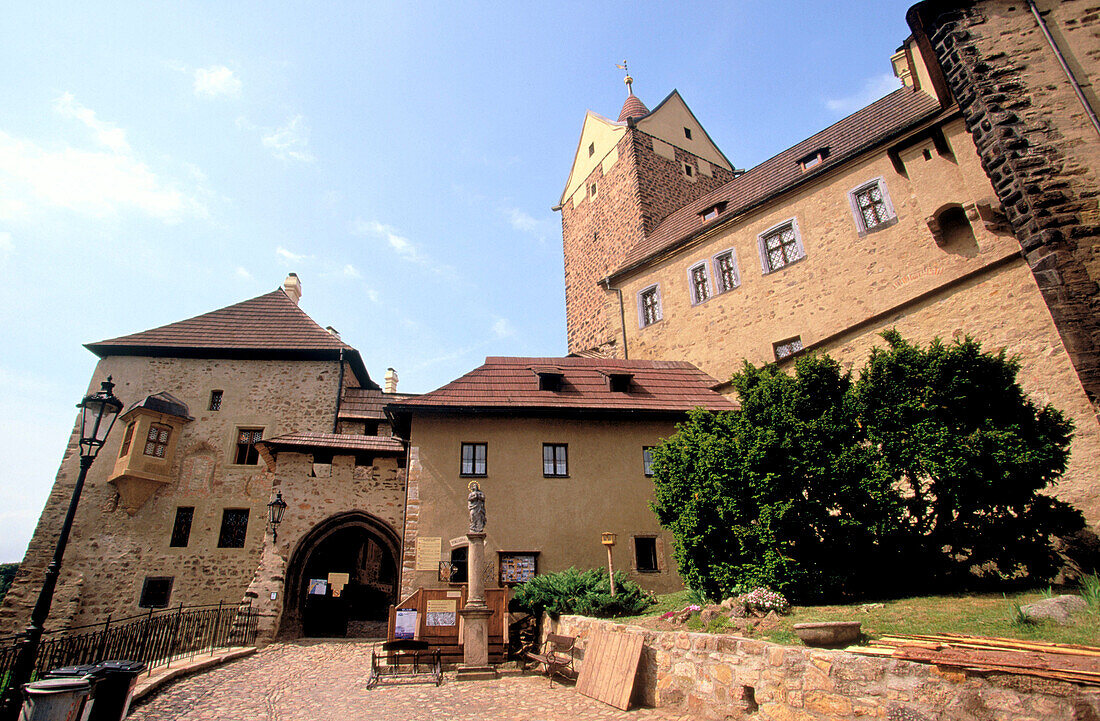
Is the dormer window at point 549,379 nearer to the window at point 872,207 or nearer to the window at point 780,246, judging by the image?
the window at point 780,246

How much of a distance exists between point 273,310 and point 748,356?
18.5 m

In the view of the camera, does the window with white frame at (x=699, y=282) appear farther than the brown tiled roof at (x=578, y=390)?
Yes

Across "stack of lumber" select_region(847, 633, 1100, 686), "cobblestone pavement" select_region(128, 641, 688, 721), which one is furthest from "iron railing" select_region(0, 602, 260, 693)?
"stack of lumber" select_region(847, 633, 1100, 686)

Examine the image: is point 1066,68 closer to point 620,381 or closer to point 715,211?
point 620,381

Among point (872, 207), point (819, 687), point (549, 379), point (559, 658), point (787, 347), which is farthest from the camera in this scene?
point (787, 347)

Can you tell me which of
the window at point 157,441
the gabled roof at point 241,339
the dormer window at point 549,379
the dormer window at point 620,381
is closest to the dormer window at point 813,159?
the dormer window at point 620,381

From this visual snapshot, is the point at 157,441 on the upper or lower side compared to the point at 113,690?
upper

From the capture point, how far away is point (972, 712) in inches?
168

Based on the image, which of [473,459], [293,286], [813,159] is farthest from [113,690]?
[293,286]

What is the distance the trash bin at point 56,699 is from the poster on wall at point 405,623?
6242 mm

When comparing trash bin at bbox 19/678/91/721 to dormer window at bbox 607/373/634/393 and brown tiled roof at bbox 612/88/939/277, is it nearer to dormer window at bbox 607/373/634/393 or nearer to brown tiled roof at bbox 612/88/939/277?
dormer window at bbox 607/373/634/393

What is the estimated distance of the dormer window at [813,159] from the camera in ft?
57.1

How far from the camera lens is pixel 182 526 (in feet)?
61.6

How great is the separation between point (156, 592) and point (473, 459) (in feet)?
38.6
